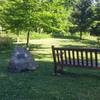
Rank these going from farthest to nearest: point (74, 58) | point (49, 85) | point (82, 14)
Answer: point (82, 14) → point (74, 58) → point (49, 85)

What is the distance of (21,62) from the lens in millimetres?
12094

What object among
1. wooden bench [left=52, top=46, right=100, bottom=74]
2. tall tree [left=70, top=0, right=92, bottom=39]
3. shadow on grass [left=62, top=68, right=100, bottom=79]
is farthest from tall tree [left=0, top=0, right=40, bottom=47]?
tall tree [left=70, top=0, right=92, bottom=39]

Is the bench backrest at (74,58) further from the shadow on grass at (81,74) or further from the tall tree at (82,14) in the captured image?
the tall tree at (82,14)

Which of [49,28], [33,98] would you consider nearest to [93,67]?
[33,98]

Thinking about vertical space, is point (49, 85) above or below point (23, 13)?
below

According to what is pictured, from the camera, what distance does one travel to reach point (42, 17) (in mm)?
18781

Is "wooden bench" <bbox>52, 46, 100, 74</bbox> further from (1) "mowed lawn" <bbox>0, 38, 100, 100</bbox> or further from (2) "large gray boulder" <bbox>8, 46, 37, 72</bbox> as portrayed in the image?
(2) "large gray boulder" <bbox>8, 46, 37, 72</bbox>

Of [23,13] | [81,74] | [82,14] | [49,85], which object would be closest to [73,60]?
[81,74]

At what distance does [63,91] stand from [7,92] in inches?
60.5

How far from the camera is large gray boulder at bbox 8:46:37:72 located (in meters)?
12.0

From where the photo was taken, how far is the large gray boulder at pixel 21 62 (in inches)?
472

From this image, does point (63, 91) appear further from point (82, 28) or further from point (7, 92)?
point (82, 28)

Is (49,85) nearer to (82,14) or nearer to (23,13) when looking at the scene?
(23,13)

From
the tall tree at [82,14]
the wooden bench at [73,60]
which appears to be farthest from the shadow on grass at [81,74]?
the tall tree at [82,14]
